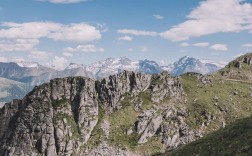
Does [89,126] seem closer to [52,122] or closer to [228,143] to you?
[52,122]

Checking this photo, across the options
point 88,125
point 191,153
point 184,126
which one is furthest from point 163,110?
point 191,153

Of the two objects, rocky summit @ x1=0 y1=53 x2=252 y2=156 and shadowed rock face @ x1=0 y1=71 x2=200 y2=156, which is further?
shadowed rock face @ x1=0 y1=71 x2=200 y2=156

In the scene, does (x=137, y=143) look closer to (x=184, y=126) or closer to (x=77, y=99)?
(x=184, y=126)

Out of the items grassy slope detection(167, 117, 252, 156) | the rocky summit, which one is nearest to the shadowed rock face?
the rocky summit

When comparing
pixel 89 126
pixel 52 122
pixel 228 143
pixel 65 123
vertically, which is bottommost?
pixel 89 126

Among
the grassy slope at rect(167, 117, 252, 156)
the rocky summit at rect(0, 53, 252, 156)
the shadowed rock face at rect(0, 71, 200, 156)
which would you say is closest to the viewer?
the grassy slope at rect(167, 117, 252, 156)

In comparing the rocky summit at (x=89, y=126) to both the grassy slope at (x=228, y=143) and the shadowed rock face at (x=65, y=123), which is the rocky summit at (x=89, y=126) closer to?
the shadowed rock face at (x=65, y=123)

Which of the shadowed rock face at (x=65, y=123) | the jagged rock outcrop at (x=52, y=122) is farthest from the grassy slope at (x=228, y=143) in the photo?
the jagged rock outcrop at (x=52, y=122)

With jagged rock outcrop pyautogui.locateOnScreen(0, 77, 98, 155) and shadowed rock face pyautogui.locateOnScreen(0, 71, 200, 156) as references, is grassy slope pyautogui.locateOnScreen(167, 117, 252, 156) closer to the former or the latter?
shadowed rock face pyautogui.locateOnScreen(0, 71, 200, 156)

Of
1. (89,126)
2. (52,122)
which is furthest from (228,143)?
(52,122)

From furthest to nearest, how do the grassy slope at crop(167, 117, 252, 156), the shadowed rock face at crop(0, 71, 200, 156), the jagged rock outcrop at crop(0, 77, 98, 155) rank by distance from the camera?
the jagged rock outcrop at crop(0, 77, 98, 155), the shadowed rock face at crop(0, 71, 200, 156), the grassy slope at crop(167, 117, 252, 156)

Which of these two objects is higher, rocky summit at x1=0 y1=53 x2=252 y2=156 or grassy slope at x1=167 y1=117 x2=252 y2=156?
grassy slope at x1=167 y1=117 x2=252 y2=156

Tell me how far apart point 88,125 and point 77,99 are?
1690 cm

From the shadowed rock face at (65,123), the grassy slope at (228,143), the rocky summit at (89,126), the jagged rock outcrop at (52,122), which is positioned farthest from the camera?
the jagged rock outcrop at (52,122)
